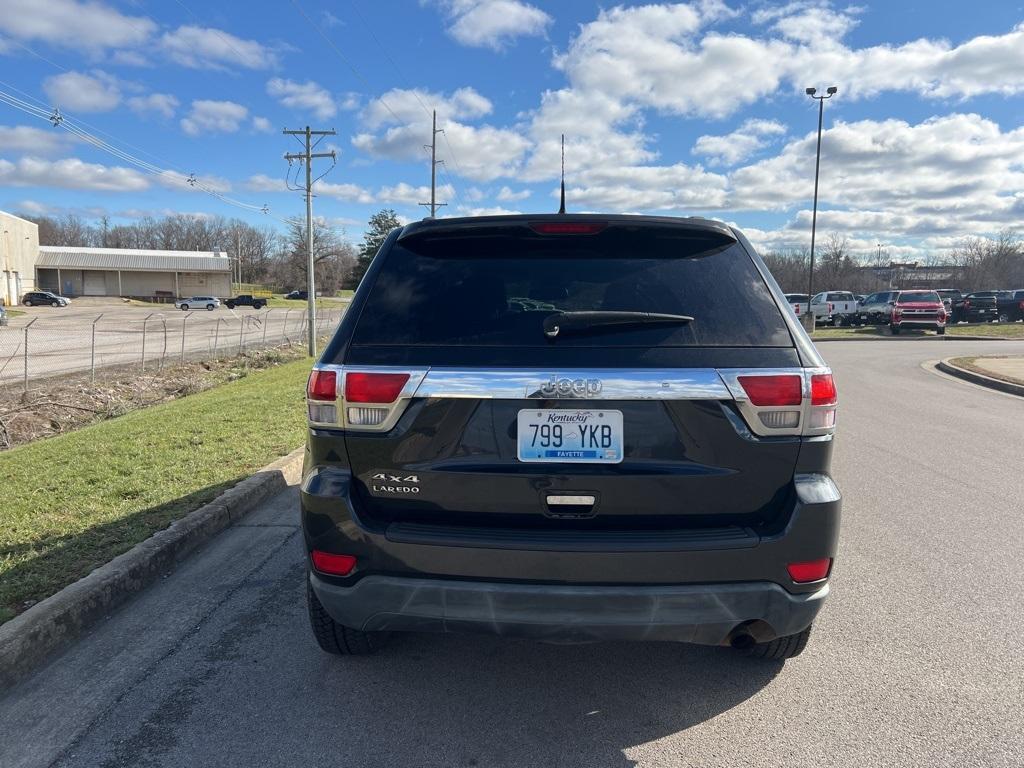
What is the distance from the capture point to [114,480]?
5848 millimetres

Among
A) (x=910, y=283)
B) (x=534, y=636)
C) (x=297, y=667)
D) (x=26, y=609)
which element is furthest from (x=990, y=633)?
(x=910, y=283)

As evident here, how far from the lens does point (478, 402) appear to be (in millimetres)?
2432

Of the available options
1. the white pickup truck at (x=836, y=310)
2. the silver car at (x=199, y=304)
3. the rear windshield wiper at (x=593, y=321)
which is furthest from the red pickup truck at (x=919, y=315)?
the silver car at (x=199, y=304)

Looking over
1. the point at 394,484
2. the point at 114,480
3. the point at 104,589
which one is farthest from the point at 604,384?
the point at 114,480

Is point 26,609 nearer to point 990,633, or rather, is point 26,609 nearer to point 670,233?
point 670,233

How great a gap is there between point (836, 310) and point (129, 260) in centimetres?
7825

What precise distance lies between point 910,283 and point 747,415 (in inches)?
3702

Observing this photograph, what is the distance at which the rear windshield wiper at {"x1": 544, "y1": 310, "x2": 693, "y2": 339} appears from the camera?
8.17ft

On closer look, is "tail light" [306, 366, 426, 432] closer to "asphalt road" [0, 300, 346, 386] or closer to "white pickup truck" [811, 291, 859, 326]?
"asphalt road" [0, 300, 346, 386]

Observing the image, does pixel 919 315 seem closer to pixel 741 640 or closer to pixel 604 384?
pixel 741 640

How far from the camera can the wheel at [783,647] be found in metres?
2.99

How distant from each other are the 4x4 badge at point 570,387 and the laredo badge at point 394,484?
58 cm

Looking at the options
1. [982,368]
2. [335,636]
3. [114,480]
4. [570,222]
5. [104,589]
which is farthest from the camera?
[982,368]

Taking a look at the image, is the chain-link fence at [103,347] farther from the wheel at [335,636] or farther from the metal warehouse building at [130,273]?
the metal warehouse building at [130,273]
